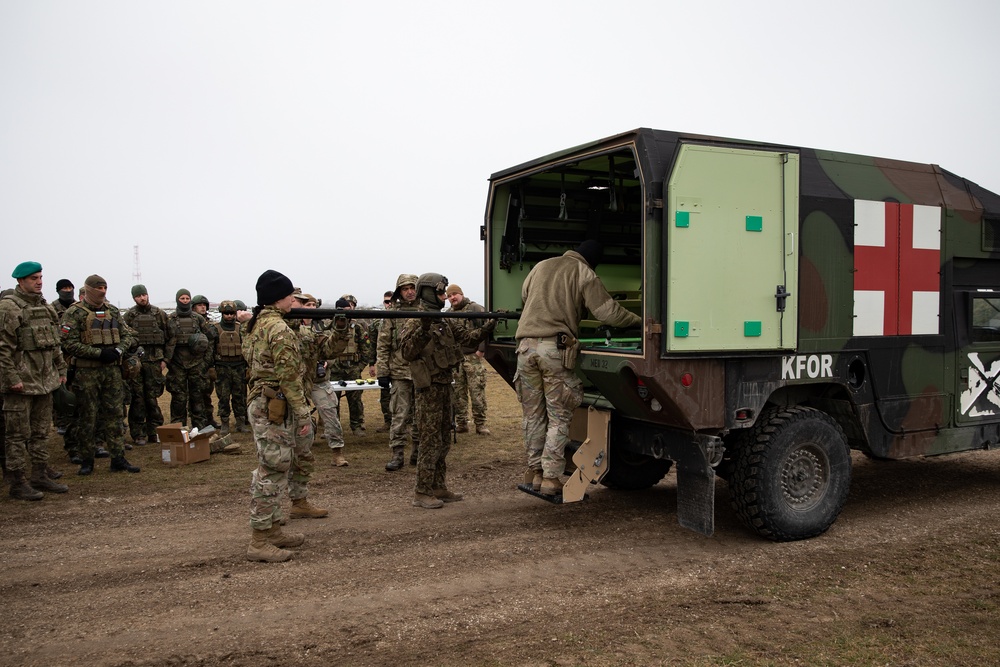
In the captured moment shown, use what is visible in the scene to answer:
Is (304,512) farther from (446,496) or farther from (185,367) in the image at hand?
(185,367)

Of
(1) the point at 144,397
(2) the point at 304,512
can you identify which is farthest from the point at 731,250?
(1) the point at 144,397

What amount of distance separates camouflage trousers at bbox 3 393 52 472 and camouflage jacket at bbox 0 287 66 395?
0.45ft

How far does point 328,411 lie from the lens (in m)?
8.86

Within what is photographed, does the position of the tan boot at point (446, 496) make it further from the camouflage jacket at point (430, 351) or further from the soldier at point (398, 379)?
the soldier at point (398, 379)

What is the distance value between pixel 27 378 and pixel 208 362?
3.50 metres

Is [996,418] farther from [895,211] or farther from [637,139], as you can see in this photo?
[637,139]

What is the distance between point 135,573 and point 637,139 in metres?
4.28

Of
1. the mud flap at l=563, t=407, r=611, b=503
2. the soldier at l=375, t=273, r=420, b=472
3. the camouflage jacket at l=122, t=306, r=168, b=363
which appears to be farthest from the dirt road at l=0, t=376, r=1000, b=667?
the camouflage jacket at l=122, t=306, r=168, b=363

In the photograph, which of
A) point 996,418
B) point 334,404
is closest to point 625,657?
point 996,418

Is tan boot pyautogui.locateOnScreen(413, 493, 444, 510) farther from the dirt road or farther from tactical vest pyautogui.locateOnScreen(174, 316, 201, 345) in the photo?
tactical vest pyautogui.locateOnScreen(174, 316, 201, 345)

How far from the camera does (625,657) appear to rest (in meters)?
3.73

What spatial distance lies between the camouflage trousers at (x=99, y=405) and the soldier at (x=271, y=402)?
354 cm

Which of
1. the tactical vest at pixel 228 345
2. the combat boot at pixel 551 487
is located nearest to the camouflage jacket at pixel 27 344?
the tactical vest at pixel 228 345

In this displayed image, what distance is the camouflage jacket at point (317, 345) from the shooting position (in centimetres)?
586
